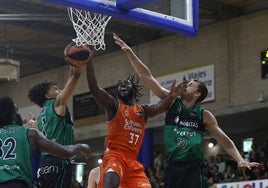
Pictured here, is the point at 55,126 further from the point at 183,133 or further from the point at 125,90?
the point at 183,133

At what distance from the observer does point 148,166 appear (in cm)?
1881

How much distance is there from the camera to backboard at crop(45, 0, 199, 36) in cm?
719

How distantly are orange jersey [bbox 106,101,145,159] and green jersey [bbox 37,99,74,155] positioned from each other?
46 cm

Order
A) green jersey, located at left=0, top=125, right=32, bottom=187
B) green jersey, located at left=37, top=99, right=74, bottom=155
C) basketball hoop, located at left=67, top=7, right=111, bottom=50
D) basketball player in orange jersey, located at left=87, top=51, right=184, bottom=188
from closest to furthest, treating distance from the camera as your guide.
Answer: green jersey, located at left=0, top=125, right=32, bottom=187
basketball player in orange jersey, located at left=87, top=51, right=184, bottom=188
green jersey, located at left=37, top=99, right=74, bottom=155
basketball hoop, located at left=67, top=7, right=111, bottom=50

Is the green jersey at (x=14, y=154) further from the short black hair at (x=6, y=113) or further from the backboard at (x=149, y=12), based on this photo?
the backboard at (x=149, y=12)

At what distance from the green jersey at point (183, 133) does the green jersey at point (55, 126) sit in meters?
1.14

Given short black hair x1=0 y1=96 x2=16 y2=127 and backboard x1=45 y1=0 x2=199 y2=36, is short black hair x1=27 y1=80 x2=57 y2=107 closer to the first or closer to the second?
backboard x1=45 y1=0 x2=199 y2=36

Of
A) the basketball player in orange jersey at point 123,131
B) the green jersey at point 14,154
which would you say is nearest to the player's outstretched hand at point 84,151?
the green jersey at point 14,154

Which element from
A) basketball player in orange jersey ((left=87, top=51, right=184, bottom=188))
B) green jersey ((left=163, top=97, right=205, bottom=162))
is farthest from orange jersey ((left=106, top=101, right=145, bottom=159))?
green jersey ((left=163, top=97, right=205, bottom=162))

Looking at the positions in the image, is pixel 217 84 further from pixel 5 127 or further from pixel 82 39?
pixel 5 127

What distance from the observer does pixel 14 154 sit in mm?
5293

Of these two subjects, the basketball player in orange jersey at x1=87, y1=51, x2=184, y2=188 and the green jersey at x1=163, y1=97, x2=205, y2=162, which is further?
the green jersey at x1=163, y1=97, x2=205, y2=162

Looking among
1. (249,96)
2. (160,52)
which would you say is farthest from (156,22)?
(160,52)

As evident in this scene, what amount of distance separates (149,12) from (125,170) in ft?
7.12
